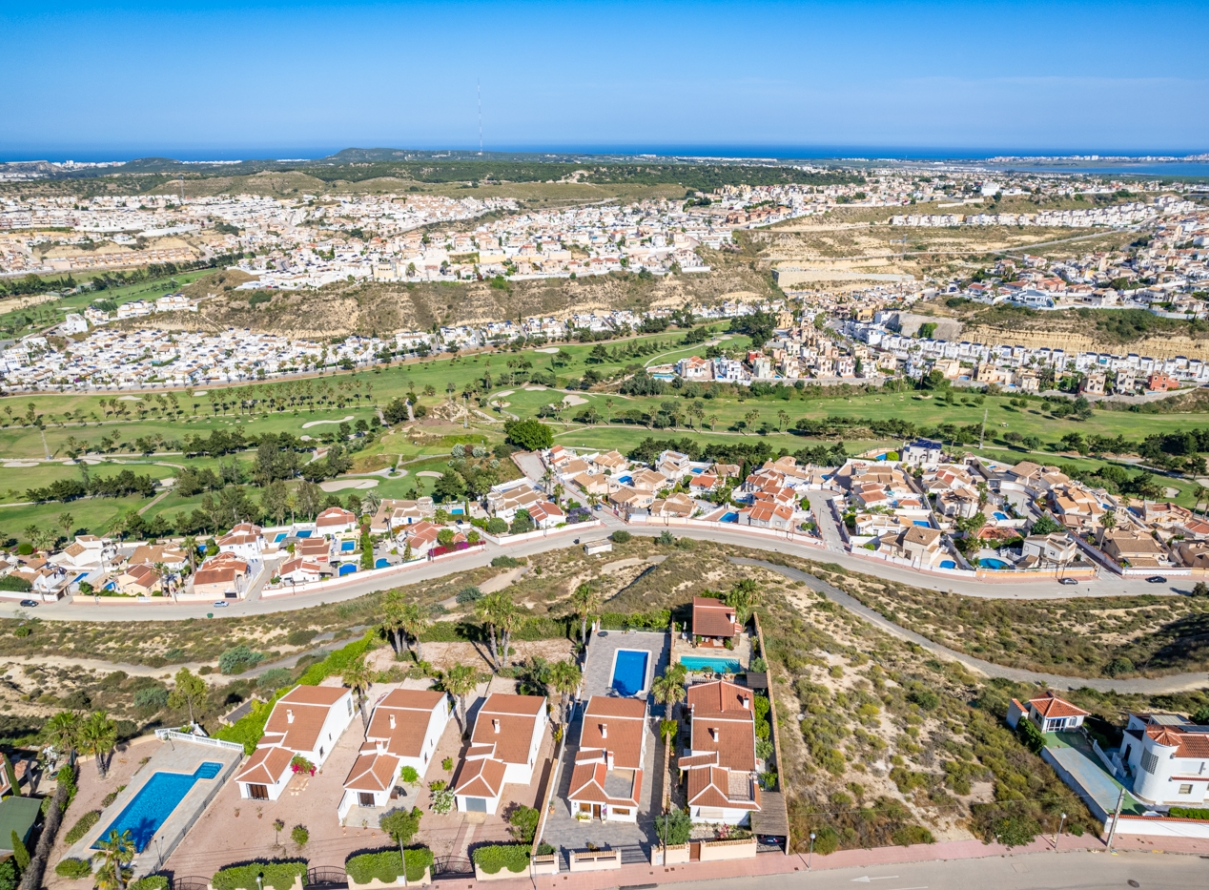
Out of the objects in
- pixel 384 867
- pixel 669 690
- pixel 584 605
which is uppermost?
pixel 669 690

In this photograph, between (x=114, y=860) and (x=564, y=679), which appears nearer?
(x=114, y=860)

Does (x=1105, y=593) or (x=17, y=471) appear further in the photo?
(x=17, y=471)

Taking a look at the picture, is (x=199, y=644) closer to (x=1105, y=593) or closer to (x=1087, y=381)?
(x=1105, y=593)

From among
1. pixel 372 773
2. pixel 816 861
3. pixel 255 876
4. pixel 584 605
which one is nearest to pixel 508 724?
pixel 372 773

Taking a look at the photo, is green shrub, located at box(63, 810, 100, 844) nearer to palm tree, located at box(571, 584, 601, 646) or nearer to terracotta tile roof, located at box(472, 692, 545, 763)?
terracotta tile roof, located at box(472, 692, 545, 763)

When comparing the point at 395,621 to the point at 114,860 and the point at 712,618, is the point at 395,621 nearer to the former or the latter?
the point at 114,860

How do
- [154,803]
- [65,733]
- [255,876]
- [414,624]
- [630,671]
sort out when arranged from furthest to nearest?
1. [414,624]
2. [630,671]
3. [65,733]
4. [154,803]
5. [255,876]

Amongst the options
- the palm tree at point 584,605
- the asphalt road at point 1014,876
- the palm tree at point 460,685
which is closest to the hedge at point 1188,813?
the asphalt road at point 1014,876

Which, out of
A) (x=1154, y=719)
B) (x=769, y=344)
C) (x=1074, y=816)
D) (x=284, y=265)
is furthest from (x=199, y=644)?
(x=284, y=265)
